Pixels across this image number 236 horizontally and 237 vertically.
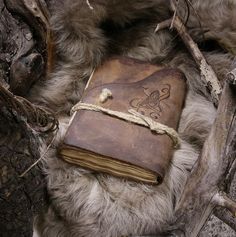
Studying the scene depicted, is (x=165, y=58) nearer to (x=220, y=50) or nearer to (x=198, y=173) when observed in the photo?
(x=220, y=50)

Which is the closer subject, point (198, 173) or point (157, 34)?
point (198, 173)

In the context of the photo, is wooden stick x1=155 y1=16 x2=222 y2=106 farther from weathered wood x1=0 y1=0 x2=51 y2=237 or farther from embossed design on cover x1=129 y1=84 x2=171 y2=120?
weathered wood x1=0 y1=0 x2=51 y2=237

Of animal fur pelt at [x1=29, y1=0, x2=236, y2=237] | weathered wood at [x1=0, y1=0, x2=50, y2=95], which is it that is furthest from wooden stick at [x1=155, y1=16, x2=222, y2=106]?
weathered wood at [x1=0, y1=0, x2=50, y2=95]

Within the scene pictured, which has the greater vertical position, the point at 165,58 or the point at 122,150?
the point at 165,58

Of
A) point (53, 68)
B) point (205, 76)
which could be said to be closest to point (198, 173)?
point (205, 76)

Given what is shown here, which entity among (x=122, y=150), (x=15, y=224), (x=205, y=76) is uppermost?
(x=205, y=76)

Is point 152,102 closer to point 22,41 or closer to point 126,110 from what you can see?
point 126,110

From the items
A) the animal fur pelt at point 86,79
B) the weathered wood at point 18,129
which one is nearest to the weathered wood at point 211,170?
the animal fur pelt at point 86,79
